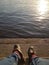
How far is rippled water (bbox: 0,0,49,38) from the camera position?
3258 millimetres

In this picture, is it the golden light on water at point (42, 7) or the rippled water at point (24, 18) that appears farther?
the golden light on water at point (42, 7)

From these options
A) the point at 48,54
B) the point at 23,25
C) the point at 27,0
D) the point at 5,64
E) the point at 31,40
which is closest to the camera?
the point at 5,64

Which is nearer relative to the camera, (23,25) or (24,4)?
(23,25)

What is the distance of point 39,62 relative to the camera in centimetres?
174

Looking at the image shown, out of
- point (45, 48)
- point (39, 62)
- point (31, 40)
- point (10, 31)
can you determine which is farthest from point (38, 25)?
point (39, 62)

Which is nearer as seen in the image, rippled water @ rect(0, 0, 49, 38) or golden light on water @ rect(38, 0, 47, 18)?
rippled water @ rect(0, 0, 49, 38)

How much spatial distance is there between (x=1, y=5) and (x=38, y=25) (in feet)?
5.22

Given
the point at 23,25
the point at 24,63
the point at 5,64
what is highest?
the point at 23,25

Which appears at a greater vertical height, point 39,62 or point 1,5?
point 1,5

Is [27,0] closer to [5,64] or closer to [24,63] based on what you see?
[24,63]

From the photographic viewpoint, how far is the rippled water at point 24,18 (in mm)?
3258

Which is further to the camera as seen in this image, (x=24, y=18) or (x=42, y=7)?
(x=42, y=7)

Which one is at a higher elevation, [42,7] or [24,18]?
[42,7]

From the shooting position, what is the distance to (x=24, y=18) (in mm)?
3912
